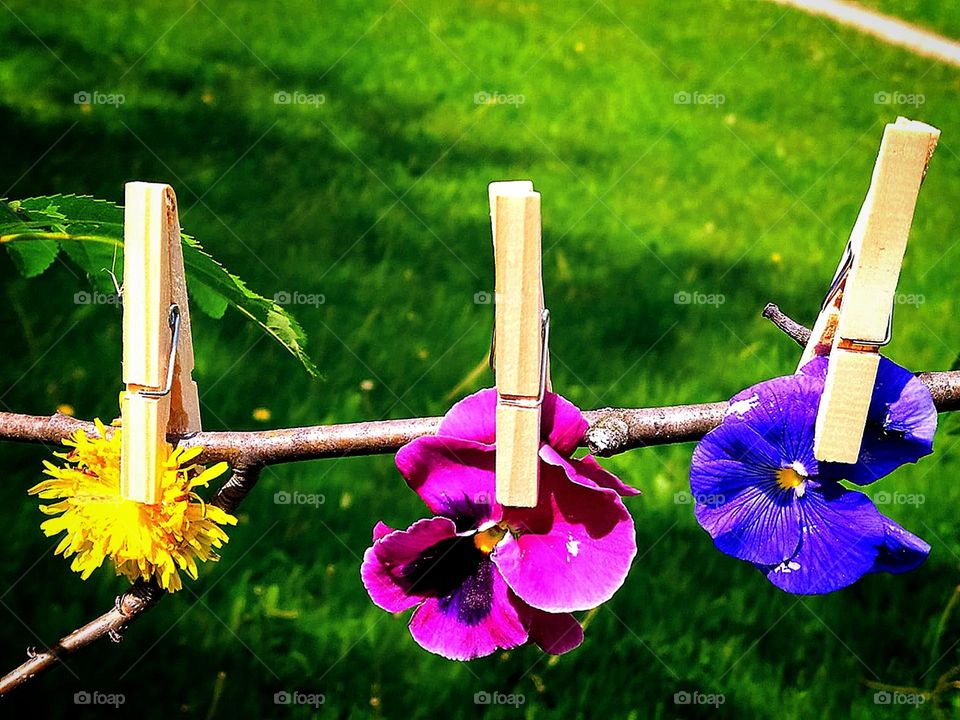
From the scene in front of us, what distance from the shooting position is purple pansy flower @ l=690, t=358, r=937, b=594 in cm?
75

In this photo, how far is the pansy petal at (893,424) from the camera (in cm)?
75

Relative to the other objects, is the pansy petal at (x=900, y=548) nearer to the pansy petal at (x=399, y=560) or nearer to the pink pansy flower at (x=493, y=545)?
the pink pansy flower at (x=493, y=545)

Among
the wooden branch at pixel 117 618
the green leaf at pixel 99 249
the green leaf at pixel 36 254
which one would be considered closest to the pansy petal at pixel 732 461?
the green leaf at pixel 99 249

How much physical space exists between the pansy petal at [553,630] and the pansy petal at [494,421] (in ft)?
0.45

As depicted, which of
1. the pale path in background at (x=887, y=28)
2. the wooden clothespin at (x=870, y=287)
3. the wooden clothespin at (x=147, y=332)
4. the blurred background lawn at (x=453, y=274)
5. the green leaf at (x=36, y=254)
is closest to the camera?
the wooden clothespin at (x=870, y=287)

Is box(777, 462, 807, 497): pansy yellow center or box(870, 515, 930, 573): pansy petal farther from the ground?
box(777, 462, 807, 497): pansy yellow center

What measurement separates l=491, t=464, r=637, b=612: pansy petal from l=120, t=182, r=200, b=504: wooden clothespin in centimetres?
28

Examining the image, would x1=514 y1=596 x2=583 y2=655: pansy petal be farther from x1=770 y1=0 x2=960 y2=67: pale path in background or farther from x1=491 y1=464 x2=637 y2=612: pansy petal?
x1=770 y1=0 x2=960 y2=67: pale path in background

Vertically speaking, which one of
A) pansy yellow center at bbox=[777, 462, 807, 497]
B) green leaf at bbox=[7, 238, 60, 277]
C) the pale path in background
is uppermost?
the pale path in background

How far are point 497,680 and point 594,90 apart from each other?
2.67 metres

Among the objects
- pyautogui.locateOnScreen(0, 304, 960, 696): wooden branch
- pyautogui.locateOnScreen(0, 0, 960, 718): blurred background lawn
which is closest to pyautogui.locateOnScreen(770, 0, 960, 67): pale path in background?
pyautogui.locateOnScreen(0, 0, 960, 718): blurred background lawn

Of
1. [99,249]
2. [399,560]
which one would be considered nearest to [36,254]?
[99,249]

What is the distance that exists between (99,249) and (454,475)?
0.47m

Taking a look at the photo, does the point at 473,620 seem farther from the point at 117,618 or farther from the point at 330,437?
the point at 117,618
